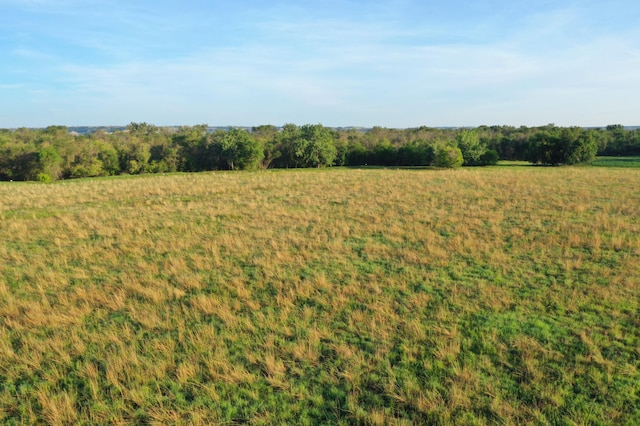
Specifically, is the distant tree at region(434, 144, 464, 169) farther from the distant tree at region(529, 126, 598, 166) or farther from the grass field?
the grass field

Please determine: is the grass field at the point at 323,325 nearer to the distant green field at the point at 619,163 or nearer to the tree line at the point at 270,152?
the tree line at the point at 270,152

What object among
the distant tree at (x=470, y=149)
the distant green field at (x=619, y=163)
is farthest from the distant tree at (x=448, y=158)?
the distant green field at (x=619, y=163)

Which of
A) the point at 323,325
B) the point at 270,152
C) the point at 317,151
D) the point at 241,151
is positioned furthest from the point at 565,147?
the point at 323,325

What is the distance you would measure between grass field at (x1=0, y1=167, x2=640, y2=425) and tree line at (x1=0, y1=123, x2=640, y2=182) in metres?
49.8

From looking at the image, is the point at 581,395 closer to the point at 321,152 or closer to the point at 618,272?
the point at 618,272

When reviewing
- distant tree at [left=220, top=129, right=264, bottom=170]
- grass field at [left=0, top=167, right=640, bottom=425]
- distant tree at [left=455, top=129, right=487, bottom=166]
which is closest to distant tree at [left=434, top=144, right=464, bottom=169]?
distant tree at [left=455, top=129, right=487, bottom=166]

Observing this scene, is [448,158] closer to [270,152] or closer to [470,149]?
[470,149]

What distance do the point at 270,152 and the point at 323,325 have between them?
68.8 meters

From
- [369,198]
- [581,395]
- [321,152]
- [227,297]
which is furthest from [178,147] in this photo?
[581,395]

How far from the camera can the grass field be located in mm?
4523

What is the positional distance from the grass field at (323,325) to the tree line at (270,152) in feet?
163

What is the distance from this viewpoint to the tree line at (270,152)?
58.1 metres

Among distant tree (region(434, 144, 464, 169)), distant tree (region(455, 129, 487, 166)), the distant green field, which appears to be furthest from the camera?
distant tree (region(455, 129, 487, 166))

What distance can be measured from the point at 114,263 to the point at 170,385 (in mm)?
6652
